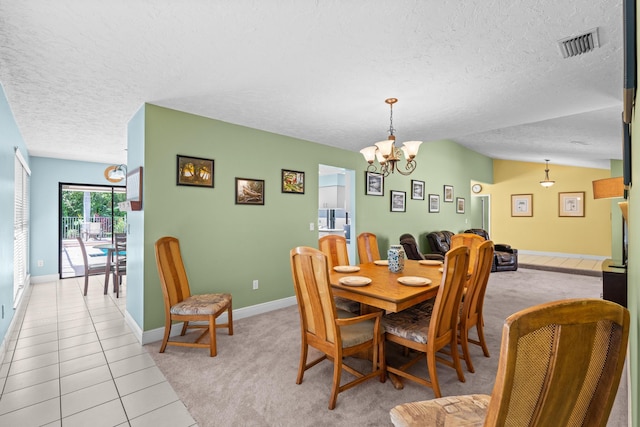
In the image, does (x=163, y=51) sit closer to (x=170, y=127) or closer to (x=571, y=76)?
(x=170, y=127)

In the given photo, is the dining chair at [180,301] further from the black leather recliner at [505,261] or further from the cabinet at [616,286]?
the black leather recliner at [505,261]

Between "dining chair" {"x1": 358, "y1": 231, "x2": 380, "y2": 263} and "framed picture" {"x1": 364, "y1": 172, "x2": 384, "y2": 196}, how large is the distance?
1469mm

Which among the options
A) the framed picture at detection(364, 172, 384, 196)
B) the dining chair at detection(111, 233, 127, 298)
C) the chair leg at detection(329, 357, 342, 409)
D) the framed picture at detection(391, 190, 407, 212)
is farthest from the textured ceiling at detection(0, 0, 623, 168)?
the framed picture at detection(391, 190, 407, 212)

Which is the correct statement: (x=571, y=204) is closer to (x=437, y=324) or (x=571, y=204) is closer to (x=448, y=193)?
(x=448, y=193)

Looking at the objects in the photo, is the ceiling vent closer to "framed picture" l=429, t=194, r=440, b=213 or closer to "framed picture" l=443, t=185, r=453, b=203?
"framed picture" l=429, t=194, r=440, b=213

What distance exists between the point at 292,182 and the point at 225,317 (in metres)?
1.96

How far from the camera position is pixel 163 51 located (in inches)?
79.9

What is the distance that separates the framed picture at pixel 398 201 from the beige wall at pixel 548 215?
5.60 m

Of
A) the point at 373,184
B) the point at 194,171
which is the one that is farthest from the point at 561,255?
the point at 194,171

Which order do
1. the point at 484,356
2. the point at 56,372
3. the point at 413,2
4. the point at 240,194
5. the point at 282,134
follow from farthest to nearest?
the point at 282,134 → the point at 240,194 → the point at 484,356 → the point at 56,372 → the point at 413,2

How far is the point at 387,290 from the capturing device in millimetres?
2283

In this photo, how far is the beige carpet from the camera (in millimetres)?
1919

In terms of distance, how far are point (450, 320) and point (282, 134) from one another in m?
3.05

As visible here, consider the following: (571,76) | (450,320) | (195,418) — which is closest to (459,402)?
(450,320)
